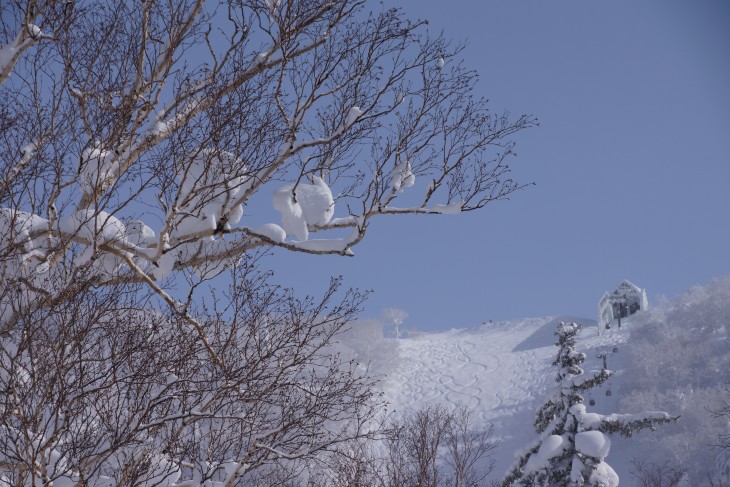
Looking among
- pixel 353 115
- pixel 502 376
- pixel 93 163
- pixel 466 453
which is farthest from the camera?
pixel 502 376

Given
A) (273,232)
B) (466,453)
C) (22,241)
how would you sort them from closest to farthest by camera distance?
(22,241) < (273,232) < (466,453)

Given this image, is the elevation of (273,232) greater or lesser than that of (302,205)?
lesser

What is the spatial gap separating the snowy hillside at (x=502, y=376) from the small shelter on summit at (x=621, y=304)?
6.49 feet

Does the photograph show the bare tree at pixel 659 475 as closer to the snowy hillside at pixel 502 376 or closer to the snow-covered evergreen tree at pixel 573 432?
the snowy hillside at pixel 502 376

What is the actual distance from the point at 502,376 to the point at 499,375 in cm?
42

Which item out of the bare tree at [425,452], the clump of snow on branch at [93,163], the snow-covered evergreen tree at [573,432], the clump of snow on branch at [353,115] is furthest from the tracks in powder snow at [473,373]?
the clump of snow on branch at [93,163]

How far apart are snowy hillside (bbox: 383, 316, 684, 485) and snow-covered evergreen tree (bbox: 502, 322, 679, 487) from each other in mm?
27257

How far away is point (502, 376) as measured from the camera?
A: 196 ft

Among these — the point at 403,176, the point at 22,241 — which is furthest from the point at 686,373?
the point at 22,241

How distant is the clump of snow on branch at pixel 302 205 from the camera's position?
19.9ft

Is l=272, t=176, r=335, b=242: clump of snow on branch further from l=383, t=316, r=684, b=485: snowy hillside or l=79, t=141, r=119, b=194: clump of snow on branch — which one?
l=383, t=316, r=684, b=485: snowy hillside

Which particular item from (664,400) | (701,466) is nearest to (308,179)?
(701,466)

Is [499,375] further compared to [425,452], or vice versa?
[499,375]

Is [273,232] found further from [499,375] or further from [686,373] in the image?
[499,375]
